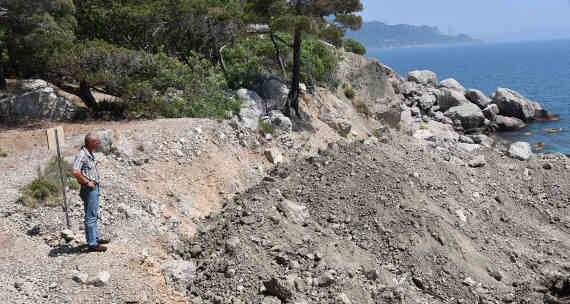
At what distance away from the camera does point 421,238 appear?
11.4m

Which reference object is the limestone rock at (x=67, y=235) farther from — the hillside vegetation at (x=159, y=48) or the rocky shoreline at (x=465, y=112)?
the rocky shoreline at (x=465, y=112)

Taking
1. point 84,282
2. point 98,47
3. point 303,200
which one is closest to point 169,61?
point 98,47

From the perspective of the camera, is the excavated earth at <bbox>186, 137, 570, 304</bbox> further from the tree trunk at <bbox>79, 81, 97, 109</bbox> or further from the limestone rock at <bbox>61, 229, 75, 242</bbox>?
the tree trunk at <bbox>79, 81, 97, 109</bbox>

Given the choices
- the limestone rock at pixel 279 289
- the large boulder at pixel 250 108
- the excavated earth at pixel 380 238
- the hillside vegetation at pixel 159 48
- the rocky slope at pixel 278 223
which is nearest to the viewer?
the limestone rock at pixel 279 289

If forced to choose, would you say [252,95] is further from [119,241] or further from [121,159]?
[119,241]

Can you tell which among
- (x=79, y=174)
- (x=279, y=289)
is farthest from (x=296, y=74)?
(x=79, y=174)

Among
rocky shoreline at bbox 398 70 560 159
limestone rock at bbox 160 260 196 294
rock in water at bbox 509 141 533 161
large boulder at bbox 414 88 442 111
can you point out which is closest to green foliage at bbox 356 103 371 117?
rocky shoreline at bbox 398 70 560 159

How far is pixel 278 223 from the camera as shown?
10352mm

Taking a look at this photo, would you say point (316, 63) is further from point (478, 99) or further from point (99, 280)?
point (478, 99)

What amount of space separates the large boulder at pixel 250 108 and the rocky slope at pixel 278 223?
0.33 ft

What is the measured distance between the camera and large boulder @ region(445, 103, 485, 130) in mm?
34031

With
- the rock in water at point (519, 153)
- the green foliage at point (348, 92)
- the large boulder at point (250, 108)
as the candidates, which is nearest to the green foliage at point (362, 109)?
the green foliage at point (348, 92)

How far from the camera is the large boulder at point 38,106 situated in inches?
628

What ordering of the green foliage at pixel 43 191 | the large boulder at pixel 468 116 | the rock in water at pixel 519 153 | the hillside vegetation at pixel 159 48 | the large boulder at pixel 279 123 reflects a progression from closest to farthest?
the green foliage at pixel 43 191
the hillside vegetation at pixel 159 48
the large boulder at pixel 279 123
the rock in water at pixel 519 153
the large boulder at pixel 468 116
